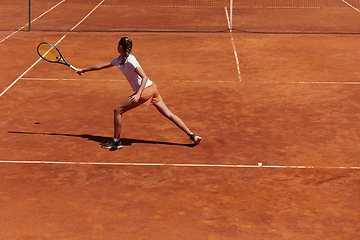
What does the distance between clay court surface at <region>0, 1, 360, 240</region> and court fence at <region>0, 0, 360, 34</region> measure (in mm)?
4672

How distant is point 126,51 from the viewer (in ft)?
26.6

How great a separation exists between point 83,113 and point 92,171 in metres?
2.91

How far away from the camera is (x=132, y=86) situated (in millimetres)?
8523

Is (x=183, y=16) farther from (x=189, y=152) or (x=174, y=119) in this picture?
(x=189, y=152)

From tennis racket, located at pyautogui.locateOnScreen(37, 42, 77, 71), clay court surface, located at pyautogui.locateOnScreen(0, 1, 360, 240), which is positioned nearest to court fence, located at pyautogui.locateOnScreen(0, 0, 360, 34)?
clay court surface, located at pyautogui.locateOnScreen(0, 1, 360, 240)

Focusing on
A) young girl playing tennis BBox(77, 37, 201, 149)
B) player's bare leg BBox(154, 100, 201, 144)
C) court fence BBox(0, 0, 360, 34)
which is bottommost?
court fence BBox(0, 0, 360, 34)

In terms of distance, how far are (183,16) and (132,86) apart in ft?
47.0

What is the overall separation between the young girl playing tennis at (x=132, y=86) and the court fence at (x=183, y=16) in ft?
36.6

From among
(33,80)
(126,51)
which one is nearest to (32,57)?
(33,80)

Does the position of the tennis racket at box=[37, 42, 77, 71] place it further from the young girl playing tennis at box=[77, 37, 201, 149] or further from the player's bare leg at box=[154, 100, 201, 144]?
the player's bare leg at box=[154, 100, 201, 144]

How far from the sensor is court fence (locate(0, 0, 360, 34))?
1973 centimetres

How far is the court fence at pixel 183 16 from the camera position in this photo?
19734 millimetres

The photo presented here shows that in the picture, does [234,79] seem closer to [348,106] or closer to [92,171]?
[348,106]

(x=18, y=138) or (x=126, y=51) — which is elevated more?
(x=126, y=51)
